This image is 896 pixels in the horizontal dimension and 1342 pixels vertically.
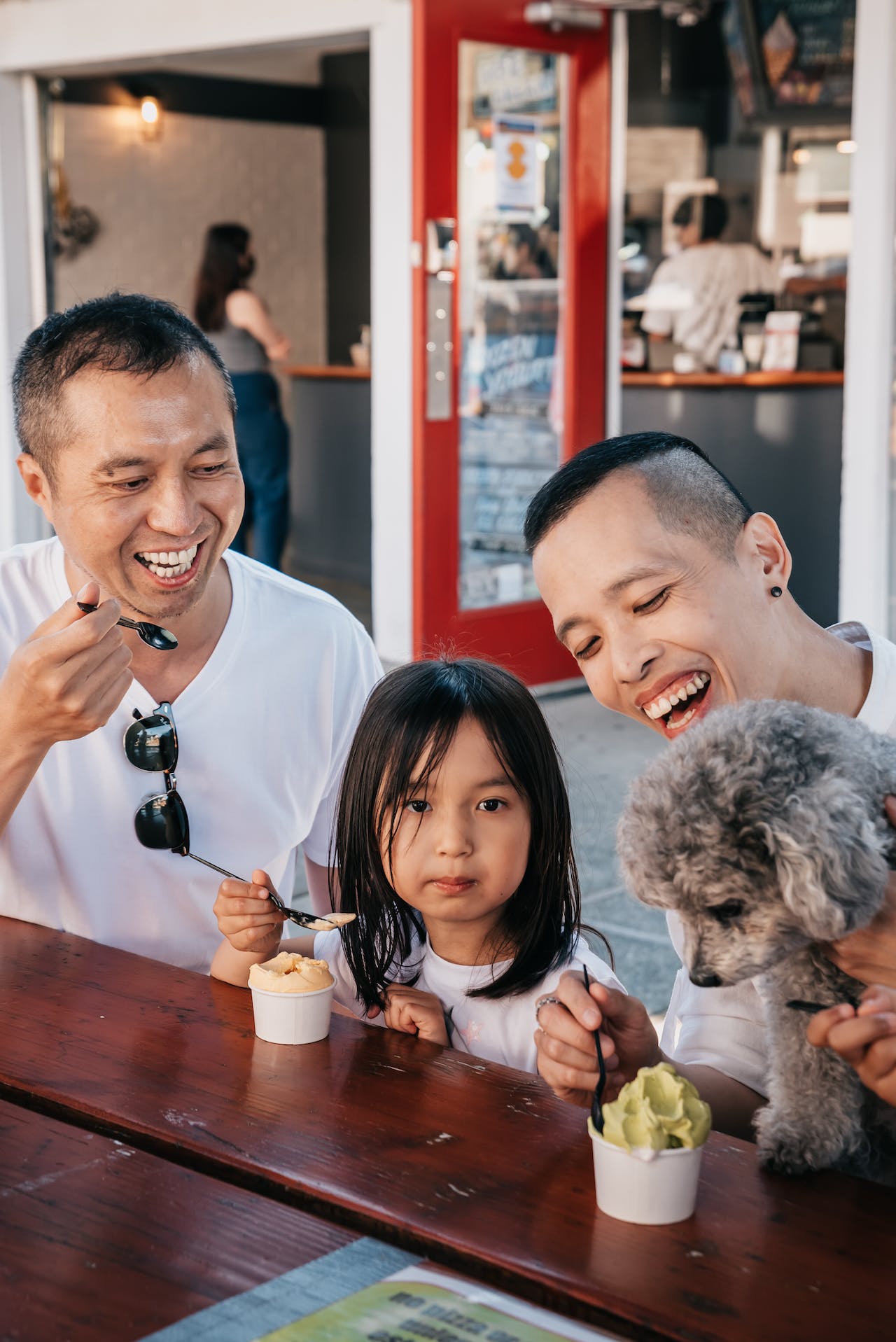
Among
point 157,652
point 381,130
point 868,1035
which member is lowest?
point 868,1035

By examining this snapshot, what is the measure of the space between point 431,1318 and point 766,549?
1.21m

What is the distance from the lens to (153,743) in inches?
83.5

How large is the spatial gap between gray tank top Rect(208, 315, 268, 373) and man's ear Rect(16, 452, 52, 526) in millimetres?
5484

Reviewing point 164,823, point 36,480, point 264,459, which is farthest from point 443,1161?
point 264,459

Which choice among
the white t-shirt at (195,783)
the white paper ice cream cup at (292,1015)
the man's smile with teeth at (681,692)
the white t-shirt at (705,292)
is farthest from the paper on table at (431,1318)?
the white t-shirt at (705,292)

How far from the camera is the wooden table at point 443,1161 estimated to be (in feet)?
3.57

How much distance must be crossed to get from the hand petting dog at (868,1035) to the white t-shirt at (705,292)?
7.88 meters

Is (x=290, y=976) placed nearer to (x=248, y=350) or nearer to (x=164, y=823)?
(x=164, y=823)

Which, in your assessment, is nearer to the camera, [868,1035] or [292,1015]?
[868,1035]

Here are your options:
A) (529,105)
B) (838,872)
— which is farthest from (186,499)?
(529,105)

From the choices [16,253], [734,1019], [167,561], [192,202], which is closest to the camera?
[734,1019]

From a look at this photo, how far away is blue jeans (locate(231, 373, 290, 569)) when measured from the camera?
25.6 ft

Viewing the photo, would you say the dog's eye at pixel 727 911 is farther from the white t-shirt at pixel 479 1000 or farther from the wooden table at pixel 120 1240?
the white t-shirt at pixel 479 1000

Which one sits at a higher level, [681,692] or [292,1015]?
[681,692]
